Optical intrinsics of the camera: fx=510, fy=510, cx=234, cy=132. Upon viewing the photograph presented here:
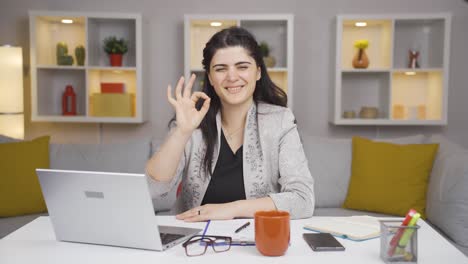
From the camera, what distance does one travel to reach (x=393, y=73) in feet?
12.5

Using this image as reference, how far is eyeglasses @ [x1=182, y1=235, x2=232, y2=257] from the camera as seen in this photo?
3.96 feet

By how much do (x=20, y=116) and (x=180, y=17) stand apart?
4.47 ft

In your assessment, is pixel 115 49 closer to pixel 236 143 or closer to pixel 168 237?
pixel 236 143

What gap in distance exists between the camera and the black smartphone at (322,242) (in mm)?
1216

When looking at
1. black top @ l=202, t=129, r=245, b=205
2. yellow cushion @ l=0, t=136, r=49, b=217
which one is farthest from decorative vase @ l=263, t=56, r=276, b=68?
black top @ l=202, t=129, r=245, b=205

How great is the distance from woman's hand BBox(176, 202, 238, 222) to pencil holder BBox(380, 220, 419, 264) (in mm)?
565

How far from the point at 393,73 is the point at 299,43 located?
2.40ft

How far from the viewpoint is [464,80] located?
12.5ft

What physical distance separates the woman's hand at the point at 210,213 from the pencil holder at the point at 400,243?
1.85 ft

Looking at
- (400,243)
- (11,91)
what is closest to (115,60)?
(11,91)

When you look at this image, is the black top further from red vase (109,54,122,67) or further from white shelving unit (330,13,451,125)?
red vase (109,54,122,67)

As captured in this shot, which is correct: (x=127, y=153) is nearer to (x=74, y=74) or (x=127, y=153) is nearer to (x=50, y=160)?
(x=50, y=160)

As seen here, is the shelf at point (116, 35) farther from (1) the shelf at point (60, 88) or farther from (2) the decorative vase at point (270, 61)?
(2) the decorative vase at point (270, 61)

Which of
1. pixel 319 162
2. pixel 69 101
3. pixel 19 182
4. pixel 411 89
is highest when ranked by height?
pixel 411 89
